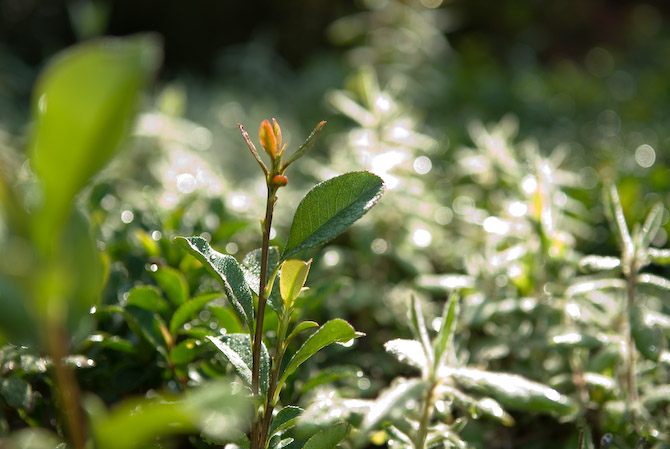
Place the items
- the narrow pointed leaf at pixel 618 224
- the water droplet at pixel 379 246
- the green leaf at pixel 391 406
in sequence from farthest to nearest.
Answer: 1. the water droplet at pixel 379 246
2. the narrow pointed leaf at pixel 618 224
3. the green leaf at pixel 391 406

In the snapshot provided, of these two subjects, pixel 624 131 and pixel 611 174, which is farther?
pixel 624 131

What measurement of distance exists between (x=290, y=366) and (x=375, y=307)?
28.0 inches

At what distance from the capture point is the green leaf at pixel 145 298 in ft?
3.48

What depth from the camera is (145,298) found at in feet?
3.54

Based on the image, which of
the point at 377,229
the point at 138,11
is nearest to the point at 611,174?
the point at 377,229

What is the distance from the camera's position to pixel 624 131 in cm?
311

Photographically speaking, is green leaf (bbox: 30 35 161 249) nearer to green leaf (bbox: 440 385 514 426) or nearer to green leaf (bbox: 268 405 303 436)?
green leaf (bbox: 268 405 303 436)

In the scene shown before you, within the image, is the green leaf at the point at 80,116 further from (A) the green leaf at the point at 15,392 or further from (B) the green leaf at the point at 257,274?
(A) the green leaf at the point at 15,392

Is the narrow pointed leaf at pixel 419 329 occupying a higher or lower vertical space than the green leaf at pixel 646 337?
higher

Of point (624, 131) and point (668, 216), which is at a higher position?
point (668, 216)

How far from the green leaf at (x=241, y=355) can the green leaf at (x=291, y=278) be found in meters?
0.09

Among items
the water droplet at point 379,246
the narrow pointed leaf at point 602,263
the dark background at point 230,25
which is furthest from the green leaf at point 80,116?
the dark background at point 230,25

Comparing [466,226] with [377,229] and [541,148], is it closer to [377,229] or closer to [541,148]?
[377,229]

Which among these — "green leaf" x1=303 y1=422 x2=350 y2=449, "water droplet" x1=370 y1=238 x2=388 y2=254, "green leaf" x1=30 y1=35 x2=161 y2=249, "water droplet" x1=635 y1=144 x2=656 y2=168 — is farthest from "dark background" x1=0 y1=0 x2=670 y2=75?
"green leaf" x1=30 y1=35 x2=161 y2=249
